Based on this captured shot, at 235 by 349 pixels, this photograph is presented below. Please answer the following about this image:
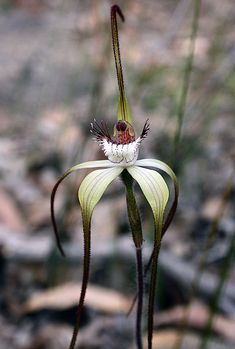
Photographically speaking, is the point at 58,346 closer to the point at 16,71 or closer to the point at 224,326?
the point at 224,326

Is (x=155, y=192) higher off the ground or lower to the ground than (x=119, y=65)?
lower

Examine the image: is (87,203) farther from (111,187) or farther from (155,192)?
(111,187)

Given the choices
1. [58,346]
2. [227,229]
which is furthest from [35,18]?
[58,346]

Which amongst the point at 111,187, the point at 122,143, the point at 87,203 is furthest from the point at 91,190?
the point at 111,187

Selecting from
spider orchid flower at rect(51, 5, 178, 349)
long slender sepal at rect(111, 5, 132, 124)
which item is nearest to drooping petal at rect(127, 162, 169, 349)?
spider orchid flower at rect(51, 5, 178, 349)

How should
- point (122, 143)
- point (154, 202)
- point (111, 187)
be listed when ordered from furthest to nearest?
point (111, 187), point (122, 143), point (154, 202)

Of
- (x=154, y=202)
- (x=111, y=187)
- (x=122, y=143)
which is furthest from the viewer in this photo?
(x=111, y=187)

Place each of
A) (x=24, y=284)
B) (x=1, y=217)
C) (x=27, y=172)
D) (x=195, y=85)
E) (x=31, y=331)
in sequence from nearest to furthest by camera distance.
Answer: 1. (x=31, y=331)
2. (x=24, y=284)
3. (x=1, y=217)
4. (x=27, y=172)
5. (x=195, y=85)

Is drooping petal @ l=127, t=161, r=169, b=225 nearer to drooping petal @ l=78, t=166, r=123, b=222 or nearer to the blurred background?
drooping petal @ l=78, t=166, r=123, b=222

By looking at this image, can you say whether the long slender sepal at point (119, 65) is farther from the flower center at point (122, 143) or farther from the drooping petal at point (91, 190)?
the drooping petal at point (91, 190)

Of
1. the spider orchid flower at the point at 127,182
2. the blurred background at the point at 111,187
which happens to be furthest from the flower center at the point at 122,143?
the blurred background at the point at 111,187
